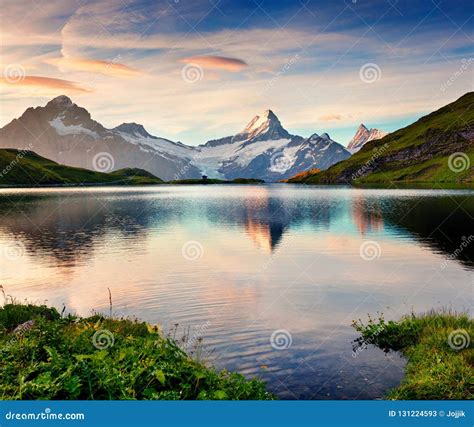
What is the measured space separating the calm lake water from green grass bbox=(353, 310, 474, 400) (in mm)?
930

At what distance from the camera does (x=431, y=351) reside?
70.3 feet

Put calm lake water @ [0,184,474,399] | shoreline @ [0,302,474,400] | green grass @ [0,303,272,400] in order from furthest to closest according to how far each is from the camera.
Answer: calm lake water @ [0,184,474,399] → shoreline @ [0,302,474,400] → green grass @ [0,303,272,400]

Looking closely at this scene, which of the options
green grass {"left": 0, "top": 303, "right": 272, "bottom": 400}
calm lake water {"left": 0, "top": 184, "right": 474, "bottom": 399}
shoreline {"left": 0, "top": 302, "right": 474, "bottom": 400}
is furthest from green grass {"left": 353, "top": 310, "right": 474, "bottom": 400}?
green grass {"left": 0, "top": 303, "right": 272, "bottom": 400}

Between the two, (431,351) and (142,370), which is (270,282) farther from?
(142,370)

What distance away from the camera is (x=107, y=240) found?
71.8m

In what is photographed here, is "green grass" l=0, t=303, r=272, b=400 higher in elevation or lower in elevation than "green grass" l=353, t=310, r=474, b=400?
higher

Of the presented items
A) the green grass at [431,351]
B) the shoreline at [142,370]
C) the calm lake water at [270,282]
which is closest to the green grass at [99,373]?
the shoreline at [142,370]

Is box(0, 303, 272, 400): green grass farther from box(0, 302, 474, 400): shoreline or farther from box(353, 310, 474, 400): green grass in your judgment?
box(353, 310, 474, 400): green grass

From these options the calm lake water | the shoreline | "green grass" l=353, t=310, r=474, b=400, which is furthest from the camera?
the calm lake water

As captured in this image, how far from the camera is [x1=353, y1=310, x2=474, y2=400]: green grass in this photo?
16.7 metres

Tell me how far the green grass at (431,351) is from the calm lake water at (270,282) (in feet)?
3.05

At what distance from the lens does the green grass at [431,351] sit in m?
16.7

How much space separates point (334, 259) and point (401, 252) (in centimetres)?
1008
